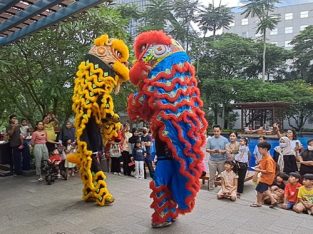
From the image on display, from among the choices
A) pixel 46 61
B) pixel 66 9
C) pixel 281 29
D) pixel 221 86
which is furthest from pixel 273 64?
pixel 66 9

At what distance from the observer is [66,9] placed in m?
5.65

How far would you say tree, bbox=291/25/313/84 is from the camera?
30.0 meters

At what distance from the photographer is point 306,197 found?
5.83 meters

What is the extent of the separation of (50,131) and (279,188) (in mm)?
5654

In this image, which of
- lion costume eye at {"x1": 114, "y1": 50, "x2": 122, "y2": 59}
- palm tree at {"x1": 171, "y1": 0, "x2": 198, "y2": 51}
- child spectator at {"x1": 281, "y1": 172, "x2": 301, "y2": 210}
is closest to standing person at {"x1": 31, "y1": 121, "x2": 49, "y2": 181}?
lion costume eye at {"x1": 114, "y1": 50, "x2": 122, "y2": 59}

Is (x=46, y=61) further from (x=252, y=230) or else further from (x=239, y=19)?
(x=239, y=19)

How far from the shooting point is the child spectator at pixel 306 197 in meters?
5.72

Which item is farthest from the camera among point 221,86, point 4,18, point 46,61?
point 221,86

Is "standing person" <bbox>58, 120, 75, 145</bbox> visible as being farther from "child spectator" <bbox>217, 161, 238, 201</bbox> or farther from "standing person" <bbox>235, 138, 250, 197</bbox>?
"standing person" <bbox>235, 138, 250, 197</bbox>

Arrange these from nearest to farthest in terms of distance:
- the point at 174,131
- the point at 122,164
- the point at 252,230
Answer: the point at 174,131 → the point at 252,230 → the point at 122,164

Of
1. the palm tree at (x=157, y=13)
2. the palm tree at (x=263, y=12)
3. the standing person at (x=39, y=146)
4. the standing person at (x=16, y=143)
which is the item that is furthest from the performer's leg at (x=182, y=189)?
the palm tree at (x=263, y=12)

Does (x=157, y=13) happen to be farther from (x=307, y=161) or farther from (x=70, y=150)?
(x=307, y=161)

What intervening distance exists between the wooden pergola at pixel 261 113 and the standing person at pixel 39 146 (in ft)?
60.4

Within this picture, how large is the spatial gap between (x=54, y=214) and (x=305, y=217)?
4000 mm
